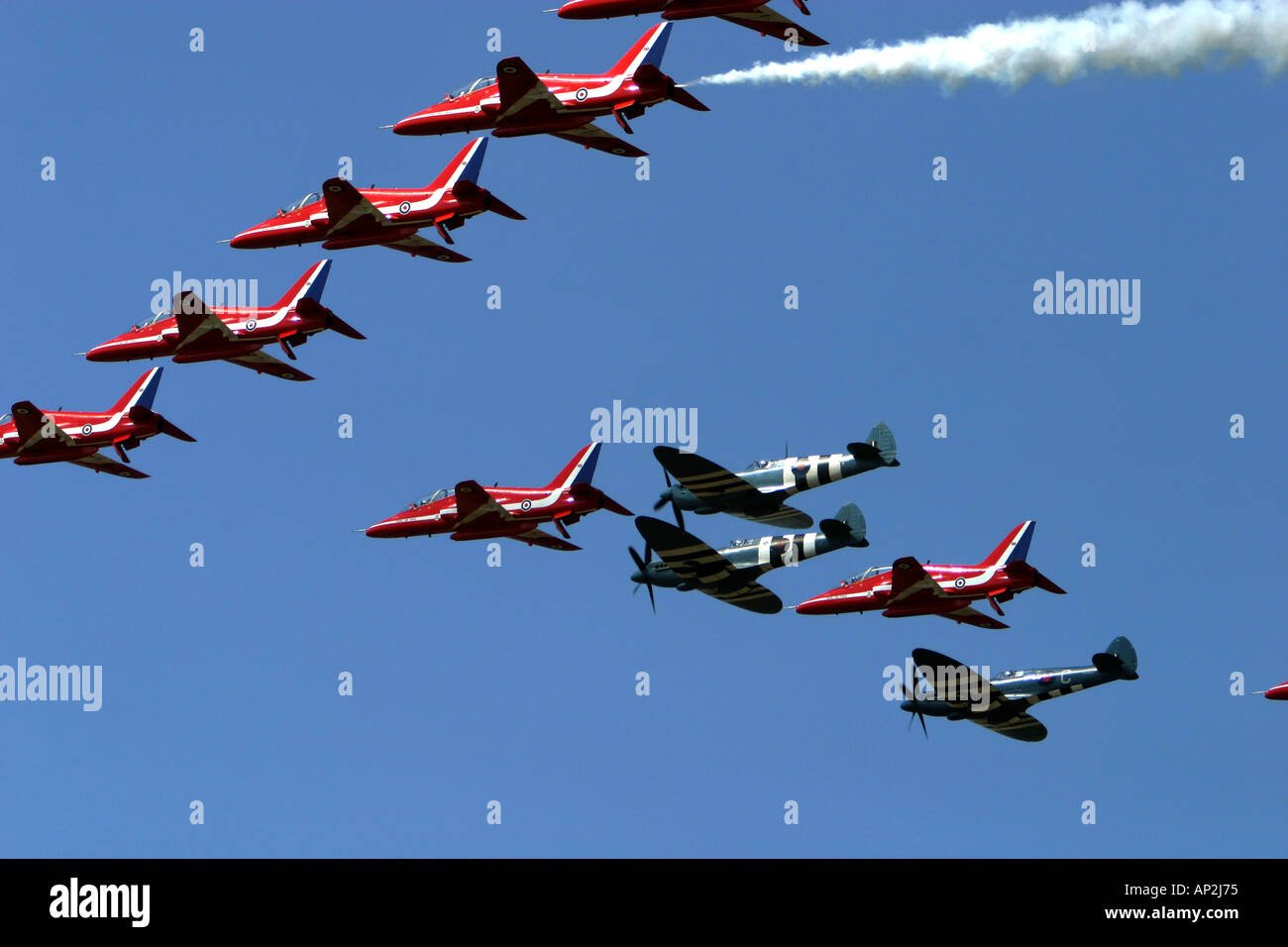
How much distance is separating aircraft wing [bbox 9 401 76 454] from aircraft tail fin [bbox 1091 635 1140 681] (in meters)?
41.6

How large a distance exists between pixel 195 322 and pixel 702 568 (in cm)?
2200

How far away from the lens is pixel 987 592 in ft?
293

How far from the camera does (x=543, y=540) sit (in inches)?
3597

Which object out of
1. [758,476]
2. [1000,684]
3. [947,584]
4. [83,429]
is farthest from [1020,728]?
[83,429]

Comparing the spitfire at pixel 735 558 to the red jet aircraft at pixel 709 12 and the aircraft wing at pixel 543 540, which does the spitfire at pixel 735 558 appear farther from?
the red jet aircraft at pixel 709 12

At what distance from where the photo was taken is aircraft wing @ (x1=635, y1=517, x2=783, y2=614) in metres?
90.1

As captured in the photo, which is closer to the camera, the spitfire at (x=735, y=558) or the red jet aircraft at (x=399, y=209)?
the red jet aircraft at (x=399, y=209)

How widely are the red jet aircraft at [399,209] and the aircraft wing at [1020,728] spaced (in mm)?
31549

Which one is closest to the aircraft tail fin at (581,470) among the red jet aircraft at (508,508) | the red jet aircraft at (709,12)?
the red jet aircraft at (508,508)

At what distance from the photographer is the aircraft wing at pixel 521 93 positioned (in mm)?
79562

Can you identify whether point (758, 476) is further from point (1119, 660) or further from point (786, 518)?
point (1119, 660)

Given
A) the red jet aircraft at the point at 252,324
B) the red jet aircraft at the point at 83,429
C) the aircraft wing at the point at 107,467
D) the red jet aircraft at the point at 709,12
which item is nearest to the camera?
the red jet aircraft at the point at 709,12
